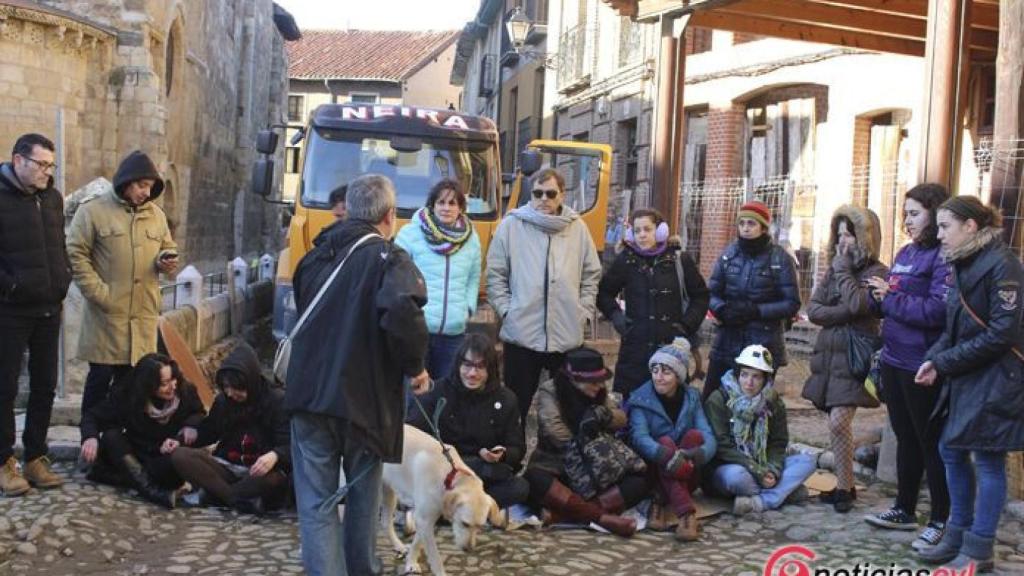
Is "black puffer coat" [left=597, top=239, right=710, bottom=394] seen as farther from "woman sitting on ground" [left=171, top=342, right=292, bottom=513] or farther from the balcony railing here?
the balcony railing

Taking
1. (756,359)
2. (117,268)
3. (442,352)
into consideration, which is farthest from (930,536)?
(117,268)

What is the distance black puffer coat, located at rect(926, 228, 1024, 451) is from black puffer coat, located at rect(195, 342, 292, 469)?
3352 mm

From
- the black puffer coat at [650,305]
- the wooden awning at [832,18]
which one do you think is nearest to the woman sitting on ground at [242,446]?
the black puffer coat at [650,305]

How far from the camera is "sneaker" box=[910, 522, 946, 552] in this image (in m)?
4.96

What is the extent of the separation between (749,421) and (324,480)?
2768mm

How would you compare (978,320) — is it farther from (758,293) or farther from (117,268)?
(117,268)

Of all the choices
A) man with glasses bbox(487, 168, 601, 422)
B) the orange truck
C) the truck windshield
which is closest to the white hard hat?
man with glasses bbox(487, 168, 601, 422)

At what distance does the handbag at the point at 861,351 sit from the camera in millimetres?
5730

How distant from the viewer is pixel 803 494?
19.7 ft

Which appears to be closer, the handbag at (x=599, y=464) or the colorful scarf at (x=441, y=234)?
the handbag at (x=599, y=464)

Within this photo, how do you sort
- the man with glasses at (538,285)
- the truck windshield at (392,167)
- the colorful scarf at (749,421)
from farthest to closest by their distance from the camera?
the truck windshield at (392,167) < the man with glasses at (538,285) < the colorful scarf at (749,421)

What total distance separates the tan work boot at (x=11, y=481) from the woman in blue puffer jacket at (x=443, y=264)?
2267mm

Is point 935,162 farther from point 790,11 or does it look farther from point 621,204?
point 621,204

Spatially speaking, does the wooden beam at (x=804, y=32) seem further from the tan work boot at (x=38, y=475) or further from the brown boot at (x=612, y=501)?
the tan work boot at (x=38, y=475)
